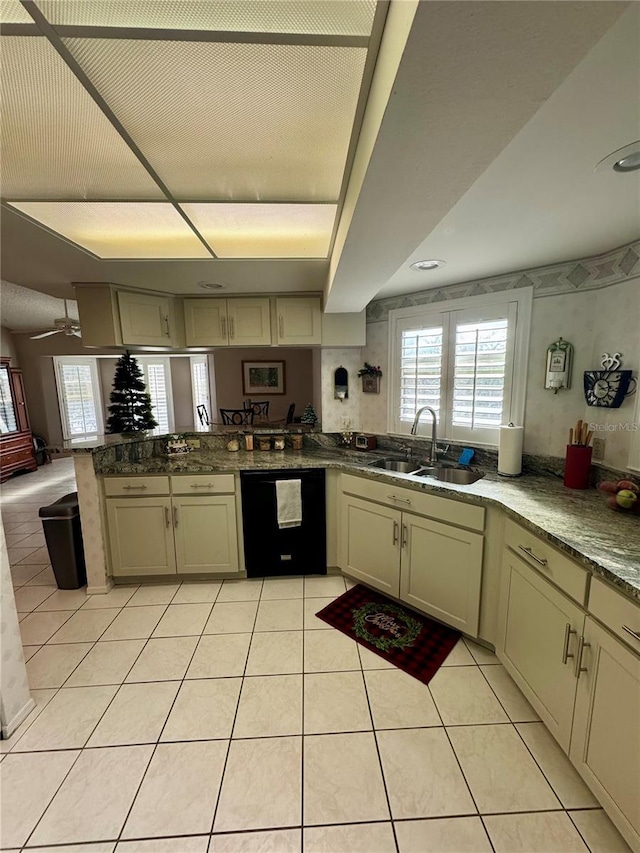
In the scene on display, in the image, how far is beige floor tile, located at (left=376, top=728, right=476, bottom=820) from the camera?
4.03 feet

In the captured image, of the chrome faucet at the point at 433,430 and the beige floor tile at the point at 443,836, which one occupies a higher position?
the chrome faucet at the point at 433,430

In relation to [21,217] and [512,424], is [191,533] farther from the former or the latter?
[512,424]

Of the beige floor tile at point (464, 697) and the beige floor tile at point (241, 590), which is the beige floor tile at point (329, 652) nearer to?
the beige floor tile at point (464, 697)

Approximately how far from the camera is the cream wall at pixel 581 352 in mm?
1763

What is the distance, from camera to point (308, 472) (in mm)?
2525

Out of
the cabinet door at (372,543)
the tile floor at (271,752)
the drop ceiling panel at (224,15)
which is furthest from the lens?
the cabinet door at (372,543)

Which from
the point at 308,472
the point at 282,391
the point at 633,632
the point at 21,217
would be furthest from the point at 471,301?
the point at 282,391

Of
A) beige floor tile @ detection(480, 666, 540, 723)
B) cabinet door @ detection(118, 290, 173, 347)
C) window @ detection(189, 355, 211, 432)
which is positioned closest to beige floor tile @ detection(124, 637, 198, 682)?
beige floor tile @ detection(480, 666, 540, 723)

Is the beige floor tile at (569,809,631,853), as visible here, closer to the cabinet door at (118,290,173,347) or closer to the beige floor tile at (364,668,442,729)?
the beige floor tile at (364,668,442,729)

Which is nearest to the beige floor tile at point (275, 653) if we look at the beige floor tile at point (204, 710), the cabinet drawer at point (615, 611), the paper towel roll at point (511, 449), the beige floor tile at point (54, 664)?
the beige floor tile at point (204, 710)

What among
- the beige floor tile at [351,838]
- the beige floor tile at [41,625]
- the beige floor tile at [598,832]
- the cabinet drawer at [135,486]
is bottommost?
the beige floor tile at [598,832]

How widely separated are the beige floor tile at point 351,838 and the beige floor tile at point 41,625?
1.86m

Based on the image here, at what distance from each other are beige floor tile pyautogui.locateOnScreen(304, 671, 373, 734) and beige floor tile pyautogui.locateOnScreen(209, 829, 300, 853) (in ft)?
1.12

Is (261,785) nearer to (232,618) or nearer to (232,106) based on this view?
(232,618)
